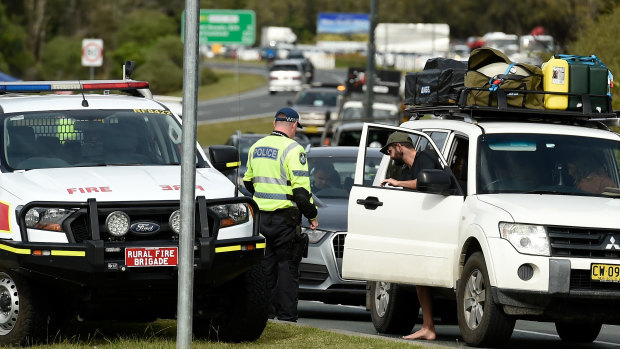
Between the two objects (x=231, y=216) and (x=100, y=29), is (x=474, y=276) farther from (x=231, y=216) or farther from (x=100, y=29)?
(x=100, y=29)

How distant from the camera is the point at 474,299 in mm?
10602

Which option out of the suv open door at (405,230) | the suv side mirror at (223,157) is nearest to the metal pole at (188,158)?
the suv side mirror at (223,157)

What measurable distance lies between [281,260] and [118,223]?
2814mm

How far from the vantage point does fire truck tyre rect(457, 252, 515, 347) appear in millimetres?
10258

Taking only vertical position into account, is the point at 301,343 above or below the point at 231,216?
below

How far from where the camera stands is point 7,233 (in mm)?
9836

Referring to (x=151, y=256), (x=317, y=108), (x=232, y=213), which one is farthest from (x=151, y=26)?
(x=151, y=256)

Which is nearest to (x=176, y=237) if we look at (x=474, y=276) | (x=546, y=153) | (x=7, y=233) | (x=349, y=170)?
(x=7, y=233)

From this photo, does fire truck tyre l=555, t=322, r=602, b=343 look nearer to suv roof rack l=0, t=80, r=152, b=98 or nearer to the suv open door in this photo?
the suv open door

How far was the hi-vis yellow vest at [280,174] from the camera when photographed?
12.2 m

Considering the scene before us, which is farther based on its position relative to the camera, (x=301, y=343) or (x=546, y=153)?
(x=546, y=153)

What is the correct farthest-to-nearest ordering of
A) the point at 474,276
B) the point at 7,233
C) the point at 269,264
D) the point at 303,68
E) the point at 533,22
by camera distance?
the point at 533,22, the point at 303,68, the point at 269,264, the point at 474,276, the point at 7,233

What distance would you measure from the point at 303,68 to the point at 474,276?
76138 millimetres

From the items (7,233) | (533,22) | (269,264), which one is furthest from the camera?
(533,22)
